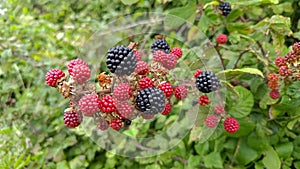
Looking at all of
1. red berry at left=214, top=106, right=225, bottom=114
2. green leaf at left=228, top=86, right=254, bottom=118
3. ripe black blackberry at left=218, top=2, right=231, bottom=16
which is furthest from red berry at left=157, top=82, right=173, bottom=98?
ripe black blackberry at left=218, top=2, right=231, bottom=16

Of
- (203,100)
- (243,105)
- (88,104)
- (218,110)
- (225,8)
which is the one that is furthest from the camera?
(225,8)

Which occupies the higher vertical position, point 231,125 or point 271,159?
point 231,125

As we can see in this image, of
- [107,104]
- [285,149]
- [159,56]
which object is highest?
[159,56]

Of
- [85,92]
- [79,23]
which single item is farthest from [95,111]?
[79,23]

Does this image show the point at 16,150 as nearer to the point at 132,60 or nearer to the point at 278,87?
the point at 132,60

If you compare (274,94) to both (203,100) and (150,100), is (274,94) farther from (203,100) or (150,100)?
(150,100)

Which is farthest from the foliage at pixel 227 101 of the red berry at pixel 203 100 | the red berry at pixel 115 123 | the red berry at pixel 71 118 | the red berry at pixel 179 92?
the red berry at pixel 71 118

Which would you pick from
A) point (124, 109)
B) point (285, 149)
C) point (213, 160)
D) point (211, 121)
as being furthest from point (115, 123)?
point (285, 149)

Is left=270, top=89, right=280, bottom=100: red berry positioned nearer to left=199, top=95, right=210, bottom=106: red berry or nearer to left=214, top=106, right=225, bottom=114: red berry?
left=214, top=106, right=225, bottom=114: red berry
